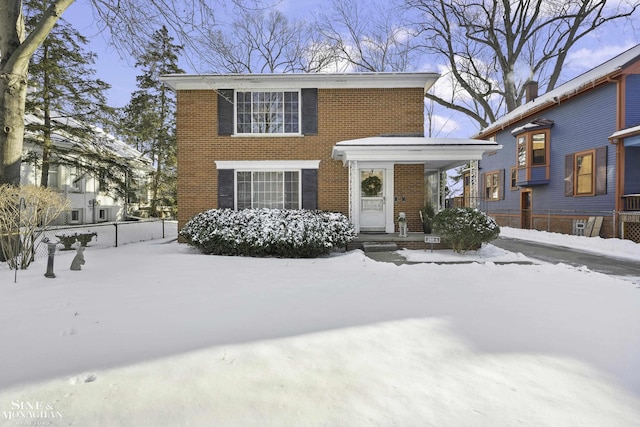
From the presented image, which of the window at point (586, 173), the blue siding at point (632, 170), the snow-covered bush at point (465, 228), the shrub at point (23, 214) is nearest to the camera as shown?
the shrub at point (23, 214)

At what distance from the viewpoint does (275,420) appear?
1.98m

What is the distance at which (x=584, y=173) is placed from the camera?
13.4 metres

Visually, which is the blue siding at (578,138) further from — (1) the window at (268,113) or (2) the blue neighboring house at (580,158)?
(1) the window at (268,113)

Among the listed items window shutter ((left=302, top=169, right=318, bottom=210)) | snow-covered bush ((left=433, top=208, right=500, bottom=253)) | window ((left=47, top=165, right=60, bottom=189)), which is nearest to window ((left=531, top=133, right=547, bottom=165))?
snow-covered bush ((left=433, top=208, right=500, bottom=253))

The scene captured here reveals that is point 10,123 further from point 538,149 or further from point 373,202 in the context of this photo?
point 538,149

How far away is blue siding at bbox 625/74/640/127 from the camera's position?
454 inches

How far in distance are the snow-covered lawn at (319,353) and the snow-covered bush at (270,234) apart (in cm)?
269

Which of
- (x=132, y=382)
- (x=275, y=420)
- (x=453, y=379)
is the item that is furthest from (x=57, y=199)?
(x=453, y=379)

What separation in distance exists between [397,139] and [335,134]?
7.07 ft

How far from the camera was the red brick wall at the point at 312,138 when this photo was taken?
1104 cm

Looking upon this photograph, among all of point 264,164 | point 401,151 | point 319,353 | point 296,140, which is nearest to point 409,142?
point 401,151

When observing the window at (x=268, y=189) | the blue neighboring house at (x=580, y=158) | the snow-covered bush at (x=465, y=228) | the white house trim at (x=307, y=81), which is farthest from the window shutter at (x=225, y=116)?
the blue neighboring house at (x=580, y=158)

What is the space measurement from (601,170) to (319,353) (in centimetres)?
1461

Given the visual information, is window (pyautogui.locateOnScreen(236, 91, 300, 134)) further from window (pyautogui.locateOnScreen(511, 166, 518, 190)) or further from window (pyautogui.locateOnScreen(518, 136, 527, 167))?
window (pyautogui.locateOnScreen(511, 166, 518, 190))
